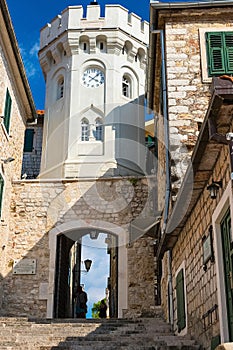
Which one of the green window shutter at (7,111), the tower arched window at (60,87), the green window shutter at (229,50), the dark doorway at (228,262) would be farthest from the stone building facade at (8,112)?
the dark doorway at (228,262)

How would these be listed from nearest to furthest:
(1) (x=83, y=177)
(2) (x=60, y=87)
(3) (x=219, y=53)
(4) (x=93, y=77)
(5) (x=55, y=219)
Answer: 1. (3) (x=219, y=53)
2. (5) (x=55, y=219)
3. (1) (x=83, y=177)
4. (4) (x=93, y=77)
5. (2) (x=60, y=87)

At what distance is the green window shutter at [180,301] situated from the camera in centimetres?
845

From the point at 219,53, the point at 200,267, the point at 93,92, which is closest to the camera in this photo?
the point at 200,267

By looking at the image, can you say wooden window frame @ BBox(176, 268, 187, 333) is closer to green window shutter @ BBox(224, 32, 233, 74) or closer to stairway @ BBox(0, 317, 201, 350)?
stairway @ BBox(0, 317, 201, 350)

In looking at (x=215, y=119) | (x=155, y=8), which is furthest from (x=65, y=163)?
→ (x=215, y=119)

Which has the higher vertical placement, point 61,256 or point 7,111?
point 7,111

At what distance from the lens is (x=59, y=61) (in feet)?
69.4

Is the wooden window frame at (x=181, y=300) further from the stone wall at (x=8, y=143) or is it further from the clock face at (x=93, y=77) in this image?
the clock face at (x=93, y=77)

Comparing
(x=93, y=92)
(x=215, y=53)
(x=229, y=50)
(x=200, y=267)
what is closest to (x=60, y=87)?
(x=93, y=92)

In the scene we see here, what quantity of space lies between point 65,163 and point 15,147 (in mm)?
3923

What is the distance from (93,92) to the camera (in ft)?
65.5

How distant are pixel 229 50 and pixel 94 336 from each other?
249 inches

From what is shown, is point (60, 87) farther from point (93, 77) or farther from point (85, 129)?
point (85, 129)

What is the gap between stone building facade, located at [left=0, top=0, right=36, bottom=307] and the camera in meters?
12.3
